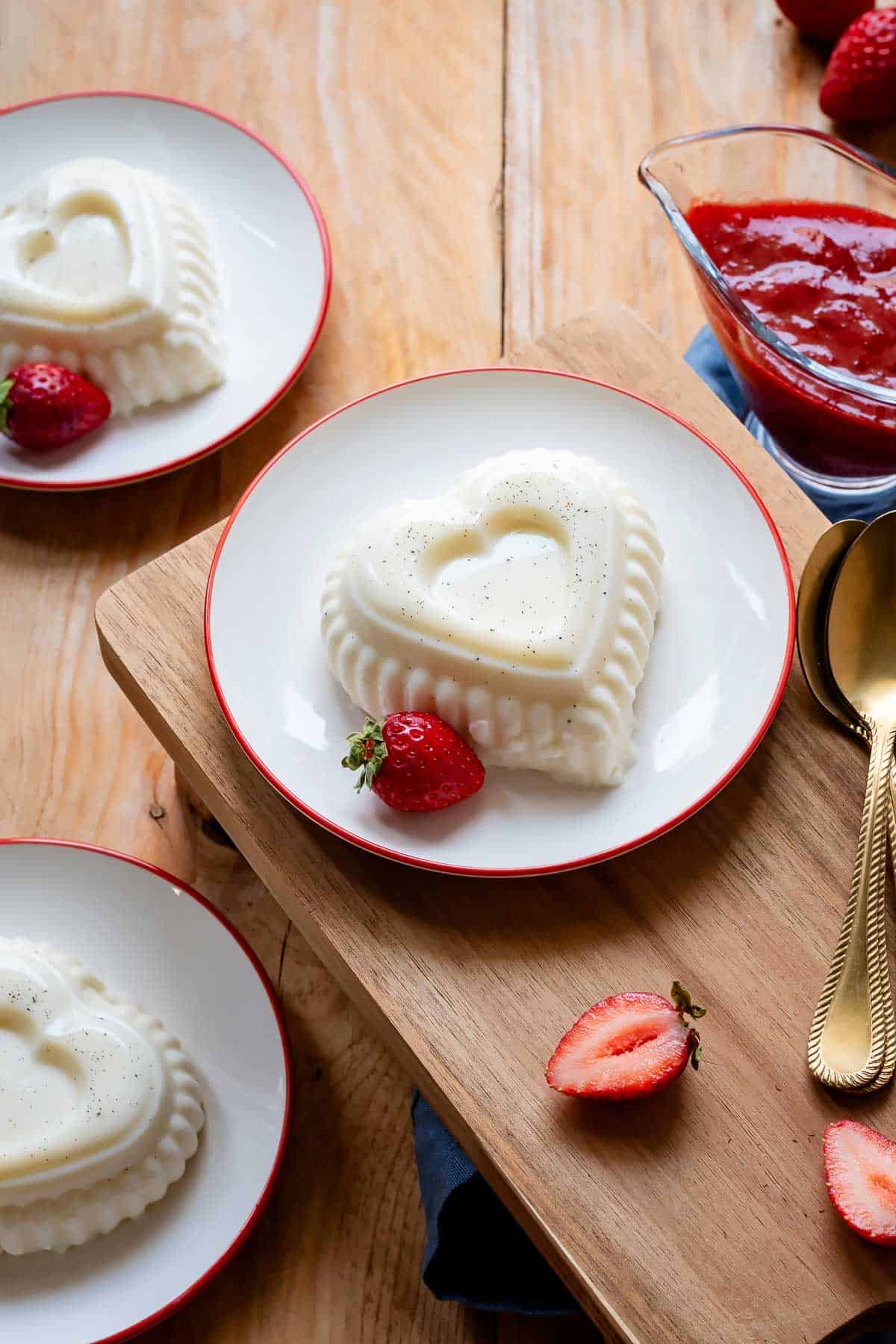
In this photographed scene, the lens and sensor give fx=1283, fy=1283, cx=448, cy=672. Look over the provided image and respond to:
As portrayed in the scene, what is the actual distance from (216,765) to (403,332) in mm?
722

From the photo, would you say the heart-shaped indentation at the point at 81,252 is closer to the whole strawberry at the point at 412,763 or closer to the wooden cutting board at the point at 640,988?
the wooden cutting board at the point at 640,988

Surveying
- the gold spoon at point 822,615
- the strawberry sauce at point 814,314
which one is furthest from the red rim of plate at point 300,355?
the gold spoon at point 822,615

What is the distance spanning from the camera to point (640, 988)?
3.86ft

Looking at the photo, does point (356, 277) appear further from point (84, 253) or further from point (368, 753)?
point (368, 753)

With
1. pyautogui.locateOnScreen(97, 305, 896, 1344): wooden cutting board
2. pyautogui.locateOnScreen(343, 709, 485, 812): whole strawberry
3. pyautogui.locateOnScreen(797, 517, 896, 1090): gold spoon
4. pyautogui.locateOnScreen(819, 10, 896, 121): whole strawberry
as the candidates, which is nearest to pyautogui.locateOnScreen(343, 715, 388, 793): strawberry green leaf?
pyautogui.locateOnScreen(343, 709, 485, 812): whole strawberry

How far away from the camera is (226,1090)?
1.28 m

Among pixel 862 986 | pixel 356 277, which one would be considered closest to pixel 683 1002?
pixel 862 986

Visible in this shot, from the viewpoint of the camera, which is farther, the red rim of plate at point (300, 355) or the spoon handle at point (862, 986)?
the red rim of plate at point (300, 355)

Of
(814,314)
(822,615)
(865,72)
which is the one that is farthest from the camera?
(865,72)

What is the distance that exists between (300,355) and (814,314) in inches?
24.4

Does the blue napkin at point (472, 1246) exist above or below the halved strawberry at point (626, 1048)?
below

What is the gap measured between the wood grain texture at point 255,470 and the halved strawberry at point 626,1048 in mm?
Answer: 311

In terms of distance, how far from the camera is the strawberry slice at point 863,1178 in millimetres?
1056

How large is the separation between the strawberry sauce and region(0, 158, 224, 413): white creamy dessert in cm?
63
